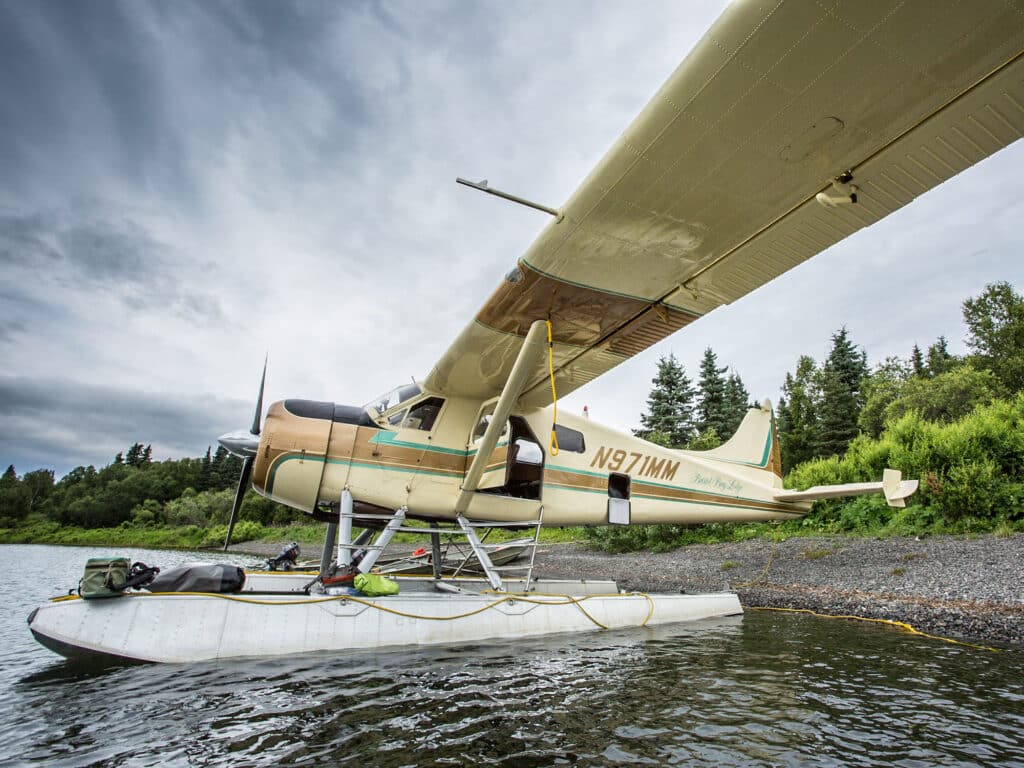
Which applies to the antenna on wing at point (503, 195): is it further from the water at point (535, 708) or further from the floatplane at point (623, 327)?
the water at point (535, 708)

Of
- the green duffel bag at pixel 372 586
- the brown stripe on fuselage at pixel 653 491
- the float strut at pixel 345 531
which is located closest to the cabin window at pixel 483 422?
the brown stripe on fuselage at pixel 653 491

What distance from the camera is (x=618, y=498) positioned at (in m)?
7.64

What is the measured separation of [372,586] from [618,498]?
3911mm

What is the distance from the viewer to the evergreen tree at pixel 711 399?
36500 millimetres

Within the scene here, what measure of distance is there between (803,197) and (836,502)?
11212 millimetres

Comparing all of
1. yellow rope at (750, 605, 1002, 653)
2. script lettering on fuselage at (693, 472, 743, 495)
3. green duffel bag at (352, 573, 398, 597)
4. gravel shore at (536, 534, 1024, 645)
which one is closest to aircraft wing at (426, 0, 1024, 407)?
green duffel bag at (352, 573, 398, 597)

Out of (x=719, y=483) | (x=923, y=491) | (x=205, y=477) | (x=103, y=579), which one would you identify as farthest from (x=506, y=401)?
(x=205, y=477)

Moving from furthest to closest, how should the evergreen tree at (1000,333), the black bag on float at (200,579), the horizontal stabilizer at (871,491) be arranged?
1. the evergreen tree at (1000,333)
2. the horizontal stabilizer at (871,491)
3. the black bag on float at (200,579)

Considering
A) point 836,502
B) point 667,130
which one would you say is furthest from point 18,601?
point 836,502

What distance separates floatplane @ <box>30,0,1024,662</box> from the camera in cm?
282

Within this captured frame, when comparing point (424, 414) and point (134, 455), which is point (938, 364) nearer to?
point (424, 414)

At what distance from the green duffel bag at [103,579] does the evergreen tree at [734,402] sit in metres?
35.0

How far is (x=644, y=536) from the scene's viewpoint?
51.2 feet

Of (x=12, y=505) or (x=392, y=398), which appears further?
(x=12, y=505)
